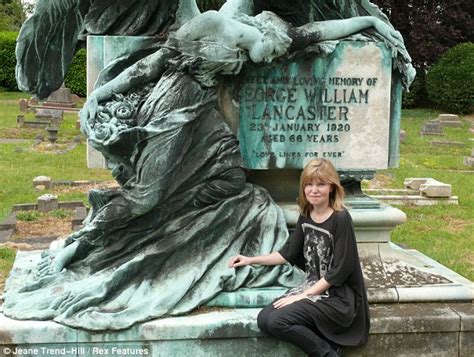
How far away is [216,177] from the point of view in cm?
388

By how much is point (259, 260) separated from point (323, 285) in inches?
17.1

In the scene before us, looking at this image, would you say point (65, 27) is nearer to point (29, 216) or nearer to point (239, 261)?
point (239, 261)

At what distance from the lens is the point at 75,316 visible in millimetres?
3463

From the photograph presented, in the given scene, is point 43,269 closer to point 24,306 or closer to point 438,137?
point 24,306

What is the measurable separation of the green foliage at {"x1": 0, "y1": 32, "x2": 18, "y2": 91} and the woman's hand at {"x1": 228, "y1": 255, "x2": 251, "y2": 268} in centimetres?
2691

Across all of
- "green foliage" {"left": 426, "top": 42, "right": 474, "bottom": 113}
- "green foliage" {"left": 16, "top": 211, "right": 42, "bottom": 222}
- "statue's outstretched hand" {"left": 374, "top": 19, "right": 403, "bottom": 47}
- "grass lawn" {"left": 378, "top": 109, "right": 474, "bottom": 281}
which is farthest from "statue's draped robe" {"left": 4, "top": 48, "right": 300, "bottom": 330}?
"green foliage" {"left": 426, "top": 42, "right": 474, "bottom": 113}

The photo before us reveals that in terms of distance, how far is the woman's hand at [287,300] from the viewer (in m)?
3.33

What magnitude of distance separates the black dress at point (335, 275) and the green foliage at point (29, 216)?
203 inches

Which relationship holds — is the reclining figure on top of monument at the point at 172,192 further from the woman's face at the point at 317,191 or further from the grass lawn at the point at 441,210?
the grass lawn at the point at 441,210

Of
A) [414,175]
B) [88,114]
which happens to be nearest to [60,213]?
[88,114]

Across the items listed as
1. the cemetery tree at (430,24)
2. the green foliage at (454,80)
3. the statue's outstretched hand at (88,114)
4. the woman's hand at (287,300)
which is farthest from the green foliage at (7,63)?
the woman's hand at (287,300)

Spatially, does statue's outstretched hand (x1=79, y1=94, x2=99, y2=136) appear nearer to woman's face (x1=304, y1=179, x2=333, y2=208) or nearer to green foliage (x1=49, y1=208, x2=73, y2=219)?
woman's face (x1=304, y1=179, x2=333, y2=208)

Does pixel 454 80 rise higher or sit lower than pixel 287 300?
higher

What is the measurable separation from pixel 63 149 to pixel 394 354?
1193 cm
